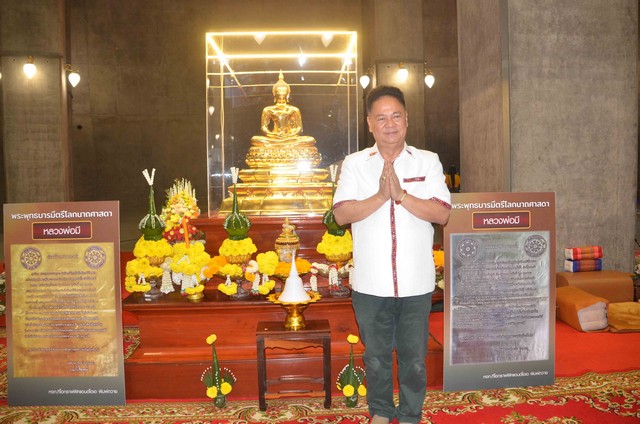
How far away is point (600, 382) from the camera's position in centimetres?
326

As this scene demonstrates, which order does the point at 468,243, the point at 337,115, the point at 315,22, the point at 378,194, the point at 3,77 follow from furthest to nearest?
the point at 315,22, the point at 3,77, the point at 337,115, the point at 468,243, the point at 378,194

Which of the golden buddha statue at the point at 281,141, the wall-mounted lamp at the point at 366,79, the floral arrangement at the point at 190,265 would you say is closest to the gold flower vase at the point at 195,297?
the floral arrangement at the point at 190,265

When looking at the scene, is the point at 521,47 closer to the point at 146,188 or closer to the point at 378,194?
the point at 378,194

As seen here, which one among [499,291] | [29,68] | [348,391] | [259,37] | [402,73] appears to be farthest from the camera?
[402,73]

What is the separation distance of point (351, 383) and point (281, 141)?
4759 mm

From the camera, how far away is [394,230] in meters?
2.44

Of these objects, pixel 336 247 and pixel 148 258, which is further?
pixel 336 247

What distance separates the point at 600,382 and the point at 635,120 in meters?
2.97

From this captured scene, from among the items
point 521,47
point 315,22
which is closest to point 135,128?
point 315,22

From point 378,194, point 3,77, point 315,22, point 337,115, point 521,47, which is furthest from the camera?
point 315,22

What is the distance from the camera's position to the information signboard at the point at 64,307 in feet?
9.91

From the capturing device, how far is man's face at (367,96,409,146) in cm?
242

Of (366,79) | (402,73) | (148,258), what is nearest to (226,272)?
(148,258)

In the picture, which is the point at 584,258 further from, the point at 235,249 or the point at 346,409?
the point at 235,249
